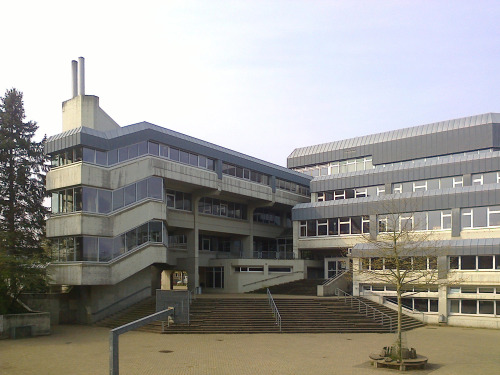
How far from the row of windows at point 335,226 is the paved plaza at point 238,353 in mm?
14732

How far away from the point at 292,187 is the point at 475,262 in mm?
20019

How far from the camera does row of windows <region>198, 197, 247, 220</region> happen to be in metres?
43.9

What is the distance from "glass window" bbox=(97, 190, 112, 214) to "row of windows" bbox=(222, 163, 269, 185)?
11562mm

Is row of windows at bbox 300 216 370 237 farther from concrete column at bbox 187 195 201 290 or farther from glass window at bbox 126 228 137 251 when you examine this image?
glass window at bbox 126 228 137 251

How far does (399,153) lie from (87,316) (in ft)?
96.4

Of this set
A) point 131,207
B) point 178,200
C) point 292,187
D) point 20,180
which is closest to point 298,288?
point 292,187

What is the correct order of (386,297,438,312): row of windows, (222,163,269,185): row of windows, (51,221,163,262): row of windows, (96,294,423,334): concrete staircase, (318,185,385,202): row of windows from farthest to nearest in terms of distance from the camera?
(318,185,385,202): row of windows → (222,163,269,185): row of windows → (386,297,438,312): row of windows → (51,221,163,262): row of windows → (96,294,423,334): concrete staircase

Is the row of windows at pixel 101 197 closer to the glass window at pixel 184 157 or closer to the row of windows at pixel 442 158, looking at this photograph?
the glass window at pixel 184 157

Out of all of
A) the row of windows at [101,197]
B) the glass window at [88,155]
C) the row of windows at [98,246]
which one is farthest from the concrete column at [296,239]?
the glass window at [88,155]

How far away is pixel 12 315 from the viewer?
2758cm

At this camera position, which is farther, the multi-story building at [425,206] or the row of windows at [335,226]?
the row of windows at [335,226]

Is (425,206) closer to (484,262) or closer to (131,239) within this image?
(484,262)

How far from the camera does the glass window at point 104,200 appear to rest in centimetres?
3281

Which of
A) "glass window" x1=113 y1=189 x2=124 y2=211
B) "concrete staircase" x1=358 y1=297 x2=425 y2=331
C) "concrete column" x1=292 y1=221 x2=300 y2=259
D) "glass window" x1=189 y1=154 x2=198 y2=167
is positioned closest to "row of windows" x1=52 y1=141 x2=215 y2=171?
"glass window" x1=189 y1=154 x2=198 y2=167
